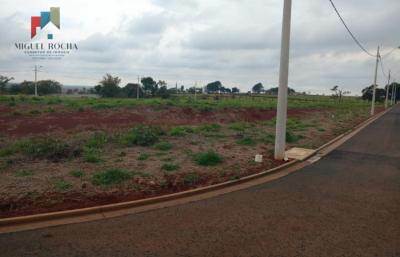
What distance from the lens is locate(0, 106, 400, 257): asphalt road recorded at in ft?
15.9

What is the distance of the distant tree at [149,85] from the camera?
2840 inches

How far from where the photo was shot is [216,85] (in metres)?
127

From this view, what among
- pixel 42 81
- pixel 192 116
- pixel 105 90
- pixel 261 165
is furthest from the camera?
pixel 42 81

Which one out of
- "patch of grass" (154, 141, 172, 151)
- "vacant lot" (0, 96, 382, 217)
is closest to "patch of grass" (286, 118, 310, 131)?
"vacant lot" (0, 96, 382, 217)

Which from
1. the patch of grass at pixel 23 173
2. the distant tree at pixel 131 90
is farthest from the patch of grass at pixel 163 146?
the distant tree at pixel 131 90

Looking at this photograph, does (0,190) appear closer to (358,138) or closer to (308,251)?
(308,251)

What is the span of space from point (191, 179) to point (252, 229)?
111 inches

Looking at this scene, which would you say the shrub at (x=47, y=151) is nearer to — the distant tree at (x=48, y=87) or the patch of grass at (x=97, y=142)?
the patch of grass at (x=97, y=142)

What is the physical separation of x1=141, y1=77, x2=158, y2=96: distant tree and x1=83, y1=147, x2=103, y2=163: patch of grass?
201 feet

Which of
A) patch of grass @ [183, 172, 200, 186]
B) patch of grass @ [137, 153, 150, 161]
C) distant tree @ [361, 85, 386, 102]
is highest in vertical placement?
distant tree @ [361, 85, 386, 102]

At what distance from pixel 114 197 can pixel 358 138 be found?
47.4 ft

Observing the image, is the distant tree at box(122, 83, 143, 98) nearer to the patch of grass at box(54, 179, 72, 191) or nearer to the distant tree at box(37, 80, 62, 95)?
the distant tree at box(37, 80, 62, 95)

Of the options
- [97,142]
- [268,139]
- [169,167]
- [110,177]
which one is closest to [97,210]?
[110,177]

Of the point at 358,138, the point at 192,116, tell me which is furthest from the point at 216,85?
the point at 358,138
